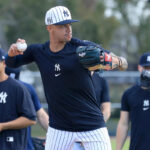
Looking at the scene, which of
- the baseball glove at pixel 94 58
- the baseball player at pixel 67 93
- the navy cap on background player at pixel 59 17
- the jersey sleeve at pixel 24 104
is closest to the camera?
the baseball glove at pixel 94 58

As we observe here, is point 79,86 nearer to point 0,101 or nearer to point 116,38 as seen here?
point 0,101

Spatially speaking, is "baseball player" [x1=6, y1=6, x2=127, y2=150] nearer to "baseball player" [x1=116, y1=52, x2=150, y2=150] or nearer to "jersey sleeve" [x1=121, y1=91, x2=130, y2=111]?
"baseball player" [x1=116, y1=52, x2=150, y2=150]

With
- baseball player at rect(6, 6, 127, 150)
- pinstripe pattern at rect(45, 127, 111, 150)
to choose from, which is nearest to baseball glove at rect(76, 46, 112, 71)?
baseball player at rect(6, 6, 127, 150)

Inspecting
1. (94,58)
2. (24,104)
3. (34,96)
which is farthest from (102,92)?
(94,58)

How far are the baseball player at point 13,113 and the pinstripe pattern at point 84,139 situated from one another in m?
0.60

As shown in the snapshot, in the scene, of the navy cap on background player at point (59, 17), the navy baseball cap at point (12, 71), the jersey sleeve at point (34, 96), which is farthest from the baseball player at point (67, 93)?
the navy baseball cap at point (12, 71)

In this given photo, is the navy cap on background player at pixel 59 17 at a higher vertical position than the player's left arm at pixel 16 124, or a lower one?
higher

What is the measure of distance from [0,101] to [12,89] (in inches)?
7.8

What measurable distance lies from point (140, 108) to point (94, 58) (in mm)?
2002

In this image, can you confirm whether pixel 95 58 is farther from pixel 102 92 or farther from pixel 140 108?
pixel 102 92

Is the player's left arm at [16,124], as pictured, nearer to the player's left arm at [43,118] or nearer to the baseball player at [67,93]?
the baseball player at [67,93]

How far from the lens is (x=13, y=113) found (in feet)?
17.2

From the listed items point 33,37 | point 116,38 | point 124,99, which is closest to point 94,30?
point 33,37

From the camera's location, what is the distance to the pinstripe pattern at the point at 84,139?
15.2ft
